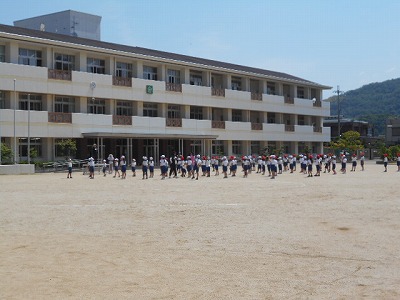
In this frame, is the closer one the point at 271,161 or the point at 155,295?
the point at 155,295

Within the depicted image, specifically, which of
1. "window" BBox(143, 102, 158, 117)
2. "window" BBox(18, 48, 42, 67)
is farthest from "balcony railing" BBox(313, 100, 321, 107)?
"window" BBox(18, 48, 42, 67)

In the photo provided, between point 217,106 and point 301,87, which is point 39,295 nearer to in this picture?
point 217,106

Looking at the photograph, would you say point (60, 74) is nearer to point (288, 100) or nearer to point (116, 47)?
point (116, 47)

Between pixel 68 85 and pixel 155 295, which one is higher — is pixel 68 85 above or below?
above

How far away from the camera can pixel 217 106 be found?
53562 mm

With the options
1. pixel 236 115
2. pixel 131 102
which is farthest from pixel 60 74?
pixel 236 115

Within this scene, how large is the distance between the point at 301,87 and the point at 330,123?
2655 centimetres

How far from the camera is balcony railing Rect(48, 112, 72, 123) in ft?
132

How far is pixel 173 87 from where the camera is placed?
1945 inches

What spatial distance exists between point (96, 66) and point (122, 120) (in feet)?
16.4

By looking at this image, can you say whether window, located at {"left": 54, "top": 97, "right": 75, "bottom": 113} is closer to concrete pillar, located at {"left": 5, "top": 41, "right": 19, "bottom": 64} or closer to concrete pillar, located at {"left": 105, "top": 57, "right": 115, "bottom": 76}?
concrete pillar, located at {"left": 105, "top": 57, "right": 115, "bottom": 76}

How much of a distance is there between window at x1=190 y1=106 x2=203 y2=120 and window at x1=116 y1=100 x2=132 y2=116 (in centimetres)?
794

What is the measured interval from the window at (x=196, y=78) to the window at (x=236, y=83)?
503 centimetres

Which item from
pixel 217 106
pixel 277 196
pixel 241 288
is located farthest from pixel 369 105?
pixel 241 288
